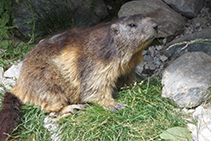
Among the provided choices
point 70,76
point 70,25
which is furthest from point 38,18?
point 70,76

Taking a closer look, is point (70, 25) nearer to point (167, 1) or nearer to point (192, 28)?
point (167, 1)

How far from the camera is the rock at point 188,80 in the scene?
4109mm

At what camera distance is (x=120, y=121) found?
4.14m

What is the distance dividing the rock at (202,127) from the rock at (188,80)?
0.32 m

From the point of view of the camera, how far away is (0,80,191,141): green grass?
3.89m

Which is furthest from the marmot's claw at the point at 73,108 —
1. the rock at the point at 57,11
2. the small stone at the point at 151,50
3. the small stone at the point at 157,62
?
the rock at the point at 57,11

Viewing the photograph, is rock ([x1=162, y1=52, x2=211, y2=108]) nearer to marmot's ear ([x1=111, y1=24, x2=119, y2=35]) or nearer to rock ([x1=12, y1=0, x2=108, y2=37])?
marmot's ear ([x1=111, y1=24, x2=119, y2=35])

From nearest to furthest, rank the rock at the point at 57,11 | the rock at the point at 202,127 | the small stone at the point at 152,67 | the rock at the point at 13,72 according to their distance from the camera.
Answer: the rock at the point at 202,127, the rock at the point at 13,72, the small stone at the point at 152,67, the rock at the point at 57,11

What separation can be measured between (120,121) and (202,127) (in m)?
1.35

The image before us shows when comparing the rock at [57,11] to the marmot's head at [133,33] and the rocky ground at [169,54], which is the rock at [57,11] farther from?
the marmot's head at [133,33]

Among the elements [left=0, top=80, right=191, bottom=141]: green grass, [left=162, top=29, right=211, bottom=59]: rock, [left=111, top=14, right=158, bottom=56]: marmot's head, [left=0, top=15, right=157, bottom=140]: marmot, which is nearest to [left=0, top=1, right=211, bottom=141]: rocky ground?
[left=162, top=29, right=211, bottom=59]: rock

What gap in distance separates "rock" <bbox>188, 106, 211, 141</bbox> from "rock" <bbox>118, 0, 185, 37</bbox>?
3.14 metres

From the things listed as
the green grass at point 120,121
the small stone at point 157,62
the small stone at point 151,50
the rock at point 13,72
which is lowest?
the small stone at point 157,62

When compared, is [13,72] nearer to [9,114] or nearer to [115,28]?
[9,114]
